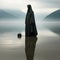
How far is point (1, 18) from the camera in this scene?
24484 mm

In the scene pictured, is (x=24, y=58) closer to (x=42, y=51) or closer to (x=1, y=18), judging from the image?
(x=42, y=51)

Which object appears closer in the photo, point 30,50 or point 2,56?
point 2,56

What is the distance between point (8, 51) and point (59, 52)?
1416 millimetres

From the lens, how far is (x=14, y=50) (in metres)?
8.34

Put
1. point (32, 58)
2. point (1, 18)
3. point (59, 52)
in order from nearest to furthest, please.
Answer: point (32, 58) < point (59, 52) < point (1, 18)

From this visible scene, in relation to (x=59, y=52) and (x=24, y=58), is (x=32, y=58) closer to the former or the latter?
(x=24, y=58)

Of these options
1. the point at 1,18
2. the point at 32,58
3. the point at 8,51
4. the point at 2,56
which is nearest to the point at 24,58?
the point at 32,58

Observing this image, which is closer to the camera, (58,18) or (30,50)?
(30,50)

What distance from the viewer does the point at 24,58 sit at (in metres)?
7.04

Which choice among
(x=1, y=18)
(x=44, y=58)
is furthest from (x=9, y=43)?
(x=1, y=18)

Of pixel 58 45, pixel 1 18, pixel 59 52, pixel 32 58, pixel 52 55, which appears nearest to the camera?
pixel 32 58

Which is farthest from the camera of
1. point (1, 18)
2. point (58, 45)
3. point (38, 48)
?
point (1, 18)

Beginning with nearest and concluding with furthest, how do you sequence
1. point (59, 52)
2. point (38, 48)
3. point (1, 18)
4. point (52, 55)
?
point (52, 55) < point (59, 52) < point (38, 48) < point (1, 18)

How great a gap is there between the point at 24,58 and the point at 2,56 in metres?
0.66
